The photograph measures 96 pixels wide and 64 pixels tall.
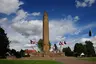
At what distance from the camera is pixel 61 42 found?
73375 millimetres

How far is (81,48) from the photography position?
392 ft

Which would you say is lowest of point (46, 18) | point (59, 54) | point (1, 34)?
point (59, 54)

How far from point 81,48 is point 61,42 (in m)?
48.7

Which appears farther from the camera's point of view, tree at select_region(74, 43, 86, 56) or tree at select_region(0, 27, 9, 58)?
tree at select_region(74, 43, 86, 56)

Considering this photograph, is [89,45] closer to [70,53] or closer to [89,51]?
[89,51]

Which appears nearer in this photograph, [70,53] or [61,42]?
[61,42]

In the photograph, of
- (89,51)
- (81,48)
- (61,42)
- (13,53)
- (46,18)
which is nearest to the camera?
(61,42)

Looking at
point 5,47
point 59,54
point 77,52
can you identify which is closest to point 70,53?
point 77,52

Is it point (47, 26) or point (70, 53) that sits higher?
point (47, 26)

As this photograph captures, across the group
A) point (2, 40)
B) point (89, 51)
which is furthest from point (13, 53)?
point (89, 51)

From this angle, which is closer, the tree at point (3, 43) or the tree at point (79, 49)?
the tree at point (3, 43)

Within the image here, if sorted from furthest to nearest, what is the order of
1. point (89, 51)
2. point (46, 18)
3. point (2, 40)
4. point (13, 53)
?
point (89, 51) → point (13, 53) → point (46, 18) → point (2, 40)

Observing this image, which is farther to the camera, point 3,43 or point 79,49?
point 79,49

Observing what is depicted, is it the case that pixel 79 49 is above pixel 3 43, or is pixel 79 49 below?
above
